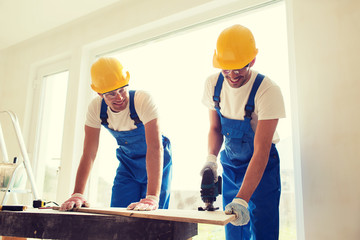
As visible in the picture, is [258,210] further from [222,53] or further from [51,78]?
[51,78]

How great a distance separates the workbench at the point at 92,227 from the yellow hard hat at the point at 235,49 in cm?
73

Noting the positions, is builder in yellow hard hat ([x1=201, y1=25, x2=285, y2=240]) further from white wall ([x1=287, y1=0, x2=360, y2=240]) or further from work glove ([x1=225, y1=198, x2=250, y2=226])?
white wall ([x1=287, y1=0, x2=360, y2=240])

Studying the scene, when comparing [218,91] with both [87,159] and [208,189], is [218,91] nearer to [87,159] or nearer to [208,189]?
[208,189]

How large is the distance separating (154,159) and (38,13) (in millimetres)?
2420

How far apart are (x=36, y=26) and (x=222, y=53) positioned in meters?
2.74

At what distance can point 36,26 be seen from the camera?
327 cm

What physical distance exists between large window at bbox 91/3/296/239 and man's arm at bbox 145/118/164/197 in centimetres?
74

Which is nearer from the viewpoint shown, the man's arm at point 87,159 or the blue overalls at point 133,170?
the man's arm at point 87,159

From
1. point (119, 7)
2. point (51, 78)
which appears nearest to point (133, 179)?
point (119, 7)

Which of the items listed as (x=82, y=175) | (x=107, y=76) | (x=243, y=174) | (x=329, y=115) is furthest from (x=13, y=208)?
(x=329, y=115)

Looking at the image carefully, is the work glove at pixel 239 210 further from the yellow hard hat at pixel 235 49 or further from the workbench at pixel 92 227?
the yellow hard hat at pixel 235 49

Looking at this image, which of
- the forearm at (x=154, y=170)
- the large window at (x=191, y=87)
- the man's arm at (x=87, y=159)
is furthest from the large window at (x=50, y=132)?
the forearm at (x=154, y=170)

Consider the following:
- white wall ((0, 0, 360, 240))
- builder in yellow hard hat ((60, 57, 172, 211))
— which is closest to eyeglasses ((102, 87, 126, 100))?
builder in yellow hard hat ((60, 57, 172, 211))

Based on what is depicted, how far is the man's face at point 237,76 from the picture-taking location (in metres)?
1.37
